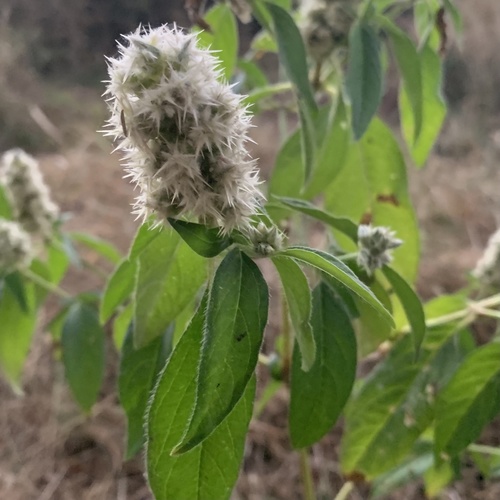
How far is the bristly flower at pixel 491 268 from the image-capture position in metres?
0.65

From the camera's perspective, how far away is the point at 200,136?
29 centimetres

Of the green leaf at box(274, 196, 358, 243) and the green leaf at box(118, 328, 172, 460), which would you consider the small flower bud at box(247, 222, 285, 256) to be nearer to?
the green leaf at box(274, 196, 358, 243)

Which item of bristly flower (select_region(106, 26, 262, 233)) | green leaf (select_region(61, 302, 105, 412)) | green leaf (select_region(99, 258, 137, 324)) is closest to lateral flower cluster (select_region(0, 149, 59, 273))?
green leaf (select_region(61, 302, 105, 412))

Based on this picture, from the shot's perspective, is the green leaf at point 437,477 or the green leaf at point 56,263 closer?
the green leaf at point 437,477

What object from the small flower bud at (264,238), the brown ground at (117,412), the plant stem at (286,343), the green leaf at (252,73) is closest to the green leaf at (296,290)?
the small flower bud at (264,238)

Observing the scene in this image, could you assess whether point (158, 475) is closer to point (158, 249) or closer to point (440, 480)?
point (158, 249)

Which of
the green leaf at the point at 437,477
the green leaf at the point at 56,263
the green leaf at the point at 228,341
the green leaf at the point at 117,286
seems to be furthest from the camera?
the green leaf at the point at 56,263

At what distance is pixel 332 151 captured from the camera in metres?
0.63

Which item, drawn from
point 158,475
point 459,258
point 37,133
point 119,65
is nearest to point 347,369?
point 158,475

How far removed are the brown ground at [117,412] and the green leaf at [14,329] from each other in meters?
0.29

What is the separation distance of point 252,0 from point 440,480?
56 centimetres

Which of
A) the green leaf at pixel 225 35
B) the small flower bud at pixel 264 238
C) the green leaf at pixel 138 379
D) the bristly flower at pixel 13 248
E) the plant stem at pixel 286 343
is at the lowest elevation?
the green leaf at pixel 138 379

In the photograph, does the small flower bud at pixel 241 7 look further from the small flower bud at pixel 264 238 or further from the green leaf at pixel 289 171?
the small flower bud at pixel 264 238

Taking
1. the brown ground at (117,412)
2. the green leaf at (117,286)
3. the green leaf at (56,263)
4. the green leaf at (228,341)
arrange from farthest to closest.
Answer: the brown ground at (117,412), the green leaf at (56,263), the green leaf at (117,286), the green leaf at (228,341)
